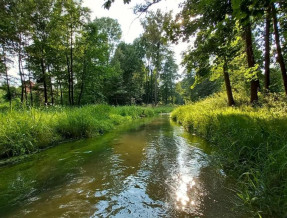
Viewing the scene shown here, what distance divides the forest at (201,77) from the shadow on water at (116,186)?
1.58ft

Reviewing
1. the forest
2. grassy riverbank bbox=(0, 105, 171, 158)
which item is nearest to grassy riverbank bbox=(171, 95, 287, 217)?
the forest

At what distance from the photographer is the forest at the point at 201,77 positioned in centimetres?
318

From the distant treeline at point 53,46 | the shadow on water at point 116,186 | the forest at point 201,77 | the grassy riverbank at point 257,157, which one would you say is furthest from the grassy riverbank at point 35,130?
the grassy riverbank at point 257,157

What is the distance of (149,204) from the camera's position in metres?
2.61

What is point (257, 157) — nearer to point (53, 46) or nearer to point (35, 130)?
point (35, 130)

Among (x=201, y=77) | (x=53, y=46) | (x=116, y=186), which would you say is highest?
(x=53, y=46)

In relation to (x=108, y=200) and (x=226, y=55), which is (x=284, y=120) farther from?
(x=108, y=200)

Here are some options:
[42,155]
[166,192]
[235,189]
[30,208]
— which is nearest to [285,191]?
[235,189]

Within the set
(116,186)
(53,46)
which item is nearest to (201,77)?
(116,186)

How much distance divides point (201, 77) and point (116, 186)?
20.4 feet

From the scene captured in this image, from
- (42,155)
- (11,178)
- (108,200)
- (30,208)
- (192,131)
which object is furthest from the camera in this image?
(192,131)

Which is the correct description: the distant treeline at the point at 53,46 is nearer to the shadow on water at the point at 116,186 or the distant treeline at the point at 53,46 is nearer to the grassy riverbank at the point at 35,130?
the grassy riverbank at the point at 35,130

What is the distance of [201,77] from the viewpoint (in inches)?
307

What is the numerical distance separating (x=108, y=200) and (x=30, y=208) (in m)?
1.10
